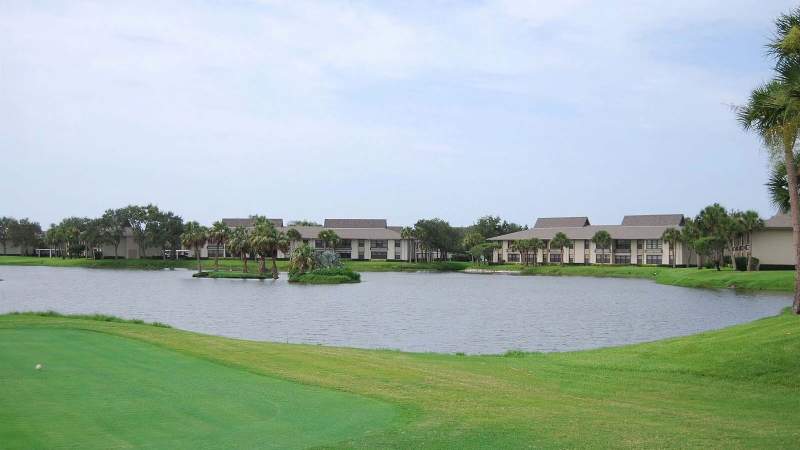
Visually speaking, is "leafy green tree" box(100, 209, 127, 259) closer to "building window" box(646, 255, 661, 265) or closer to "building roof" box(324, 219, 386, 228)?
"building roof" box(324, 219, 386, 228)

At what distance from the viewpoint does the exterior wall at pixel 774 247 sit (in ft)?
295

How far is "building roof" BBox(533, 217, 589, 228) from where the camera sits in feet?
493

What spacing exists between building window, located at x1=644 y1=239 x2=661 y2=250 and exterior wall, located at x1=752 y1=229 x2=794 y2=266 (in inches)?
1472

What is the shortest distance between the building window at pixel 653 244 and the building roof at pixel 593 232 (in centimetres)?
142

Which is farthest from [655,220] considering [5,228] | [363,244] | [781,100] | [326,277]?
[5,228]

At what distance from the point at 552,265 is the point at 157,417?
426ft

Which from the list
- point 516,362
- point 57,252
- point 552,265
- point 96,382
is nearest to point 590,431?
point 96,382

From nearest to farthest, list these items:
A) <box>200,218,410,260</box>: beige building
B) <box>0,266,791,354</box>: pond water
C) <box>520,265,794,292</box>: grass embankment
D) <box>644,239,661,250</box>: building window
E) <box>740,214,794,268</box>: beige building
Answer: <box>0,266,791,354</box>: pond water → <box>520,265,794,292</box>: grass embankment → <box>740,214,794,268</box>: beige building → <box>644,239,661,250</box>: building window → <box>200,218,410,260</box>: beige building

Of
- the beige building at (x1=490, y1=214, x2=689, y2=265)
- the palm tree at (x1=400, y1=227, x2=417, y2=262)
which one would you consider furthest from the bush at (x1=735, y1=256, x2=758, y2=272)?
the palm tree at (x1=400, y1=227, x2=417, y2=262)

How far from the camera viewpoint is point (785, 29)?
71.9 ft

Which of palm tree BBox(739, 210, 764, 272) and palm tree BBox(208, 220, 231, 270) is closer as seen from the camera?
palm tree BBox(739, 210, 764, 272)

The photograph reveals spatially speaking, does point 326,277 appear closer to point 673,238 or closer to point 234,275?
point 234,275

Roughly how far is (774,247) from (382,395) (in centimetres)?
8992

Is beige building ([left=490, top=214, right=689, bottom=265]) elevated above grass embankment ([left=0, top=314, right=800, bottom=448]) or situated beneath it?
elevated above
